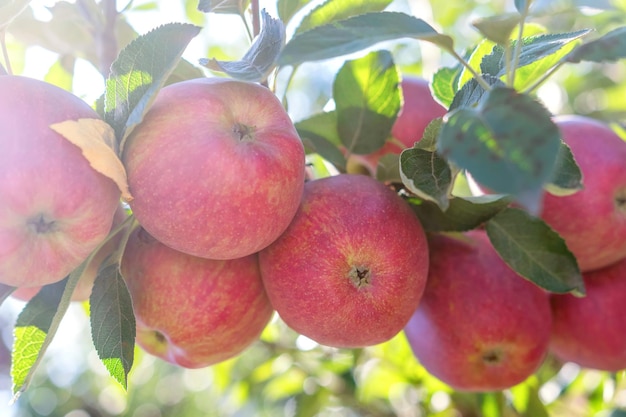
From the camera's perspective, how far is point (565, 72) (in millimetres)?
2201

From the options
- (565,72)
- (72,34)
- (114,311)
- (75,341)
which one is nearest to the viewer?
(114,311)

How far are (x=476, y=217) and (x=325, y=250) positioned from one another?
0.25 meters

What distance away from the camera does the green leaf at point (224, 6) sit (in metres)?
0.99

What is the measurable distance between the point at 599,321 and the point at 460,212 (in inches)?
19.5

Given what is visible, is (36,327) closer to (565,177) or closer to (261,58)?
(261,58)

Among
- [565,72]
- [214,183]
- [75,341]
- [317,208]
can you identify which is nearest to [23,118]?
[214,183]

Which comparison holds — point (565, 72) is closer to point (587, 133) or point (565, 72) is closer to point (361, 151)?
point (587, 133)

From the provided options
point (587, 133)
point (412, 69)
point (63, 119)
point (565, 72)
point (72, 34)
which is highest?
point (63, 119)

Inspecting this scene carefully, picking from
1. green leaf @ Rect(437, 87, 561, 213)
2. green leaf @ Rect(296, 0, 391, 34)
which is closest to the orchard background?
green leaf @ Rect(296, 0, 391, 34)

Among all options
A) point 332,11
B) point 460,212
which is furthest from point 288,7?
point 460,212

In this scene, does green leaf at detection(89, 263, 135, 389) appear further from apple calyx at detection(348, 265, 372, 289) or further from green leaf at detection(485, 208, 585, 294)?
green leaf at detection(485, 208, 585, 294)

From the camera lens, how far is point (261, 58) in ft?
2.76

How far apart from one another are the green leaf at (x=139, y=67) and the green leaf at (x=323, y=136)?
32 centimetres

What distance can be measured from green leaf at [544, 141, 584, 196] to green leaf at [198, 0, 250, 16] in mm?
533
